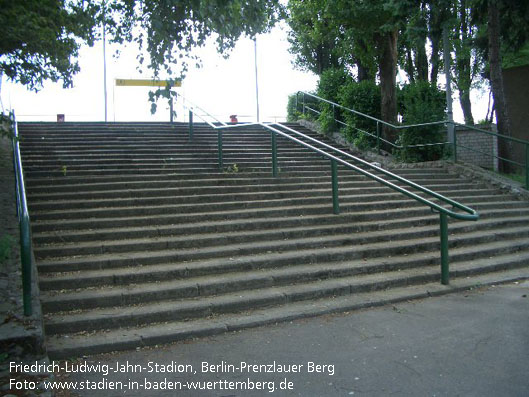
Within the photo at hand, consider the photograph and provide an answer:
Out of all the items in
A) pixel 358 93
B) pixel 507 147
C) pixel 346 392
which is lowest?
pixel 346 392

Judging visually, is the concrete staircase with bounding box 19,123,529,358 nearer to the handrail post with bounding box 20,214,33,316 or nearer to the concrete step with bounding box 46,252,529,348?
the concrete step with bounding box 46,252,529,348

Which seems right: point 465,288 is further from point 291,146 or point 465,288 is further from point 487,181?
point 291,146

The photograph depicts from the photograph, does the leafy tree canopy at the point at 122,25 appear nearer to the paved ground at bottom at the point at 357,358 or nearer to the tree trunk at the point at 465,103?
the paved ground at bottom at the point at 357,358

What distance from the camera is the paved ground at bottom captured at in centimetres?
332

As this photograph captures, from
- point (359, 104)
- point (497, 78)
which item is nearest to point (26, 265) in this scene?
point (497, 78)

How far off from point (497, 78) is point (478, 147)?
2223 millimetres

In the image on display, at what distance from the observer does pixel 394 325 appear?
453 cm

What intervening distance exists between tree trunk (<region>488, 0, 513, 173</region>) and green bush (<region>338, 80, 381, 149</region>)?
3035mm

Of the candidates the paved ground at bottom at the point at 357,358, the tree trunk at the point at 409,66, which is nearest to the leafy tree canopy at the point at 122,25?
the paved ground at bottom at the point at 357,358

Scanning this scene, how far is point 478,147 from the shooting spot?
1282 cm

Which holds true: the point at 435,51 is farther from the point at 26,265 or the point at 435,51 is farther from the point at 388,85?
the point at 26,265

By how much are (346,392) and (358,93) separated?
1127 centimetres

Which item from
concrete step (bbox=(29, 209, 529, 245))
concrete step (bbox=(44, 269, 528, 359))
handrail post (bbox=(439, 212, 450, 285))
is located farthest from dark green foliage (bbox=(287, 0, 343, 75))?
concrete step (bbox=(44, 269, 528, 359))

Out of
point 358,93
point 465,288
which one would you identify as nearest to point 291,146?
point 358,93
